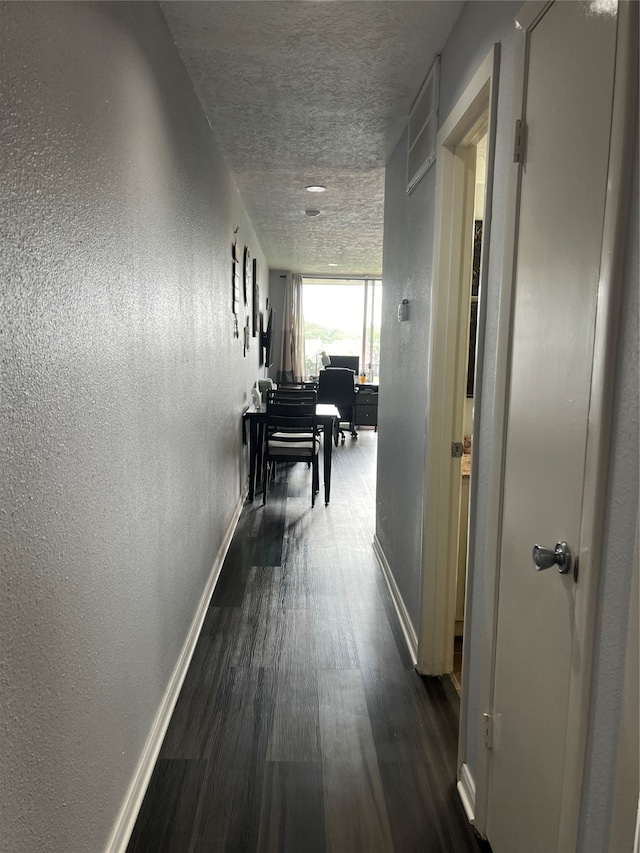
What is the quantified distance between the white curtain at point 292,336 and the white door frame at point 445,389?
23.6 feet

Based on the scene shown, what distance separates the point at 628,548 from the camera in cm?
94

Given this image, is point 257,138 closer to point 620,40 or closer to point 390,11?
point 390,11

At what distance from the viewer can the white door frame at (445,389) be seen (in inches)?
85.7

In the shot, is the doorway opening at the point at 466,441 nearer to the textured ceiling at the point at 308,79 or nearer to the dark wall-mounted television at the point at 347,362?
the textured ceiling at the point at 308,79

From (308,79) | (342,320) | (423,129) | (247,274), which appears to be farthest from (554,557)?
(342,320)

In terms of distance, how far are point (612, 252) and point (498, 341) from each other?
0.56 meters

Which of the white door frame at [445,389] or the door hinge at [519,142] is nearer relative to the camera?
the door hinge at [519,142]

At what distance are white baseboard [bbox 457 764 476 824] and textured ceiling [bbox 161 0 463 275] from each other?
2347 mm

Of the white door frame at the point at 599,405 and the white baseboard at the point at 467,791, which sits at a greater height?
the white door frame at the point at 599,405

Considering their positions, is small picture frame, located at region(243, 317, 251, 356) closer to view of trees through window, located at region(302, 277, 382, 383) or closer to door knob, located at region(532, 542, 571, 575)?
view of trees through window, located at region(302, 277, 382, 383)

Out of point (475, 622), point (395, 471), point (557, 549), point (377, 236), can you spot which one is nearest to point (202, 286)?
point (395, 471)

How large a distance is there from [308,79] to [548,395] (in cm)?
189

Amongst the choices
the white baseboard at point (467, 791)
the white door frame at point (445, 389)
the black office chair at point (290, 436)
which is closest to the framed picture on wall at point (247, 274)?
the black office chair at point (290, 436)

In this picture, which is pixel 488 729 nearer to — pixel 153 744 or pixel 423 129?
pixel 153 744
